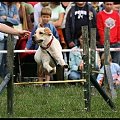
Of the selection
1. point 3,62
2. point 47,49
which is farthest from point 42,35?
point 3,62

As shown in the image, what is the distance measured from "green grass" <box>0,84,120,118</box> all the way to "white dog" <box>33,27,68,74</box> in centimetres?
52

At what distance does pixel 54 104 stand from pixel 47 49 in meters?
2.31

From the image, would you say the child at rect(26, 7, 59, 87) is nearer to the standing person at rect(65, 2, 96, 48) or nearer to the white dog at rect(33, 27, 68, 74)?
the white dog at rect(33, 27, 68, 74)

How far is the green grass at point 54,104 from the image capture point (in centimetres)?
803

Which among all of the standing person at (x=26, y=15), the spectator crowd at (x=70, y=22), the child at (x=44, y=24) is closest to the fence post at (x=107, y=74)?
the child at (x=44, y=24)

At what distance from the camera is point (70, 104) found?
30.1 feet

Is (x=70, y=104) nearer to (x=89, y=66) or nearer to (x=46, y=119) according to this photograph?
(x=89, y=66)

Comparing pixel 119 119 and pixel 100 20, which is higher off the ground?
pixel 100 20

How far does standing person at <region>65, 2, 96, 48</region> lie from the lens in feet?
43.0

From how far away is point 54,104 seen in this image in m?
9.14

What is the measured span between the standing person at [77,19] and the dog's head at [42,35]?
211 cm

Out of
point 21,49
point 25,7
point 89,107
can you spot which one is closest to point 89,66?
point 89,107

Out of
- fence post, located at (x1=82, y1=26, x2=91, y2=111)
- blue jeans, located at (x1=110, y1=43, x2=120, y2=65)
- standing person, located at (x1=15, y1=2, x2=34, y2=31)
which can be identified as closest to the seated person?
blue jeans, located at (x1=110, y1=43, x2=120, y2=65)

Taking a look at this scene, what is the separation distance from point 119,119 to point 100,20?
18.9 ft
